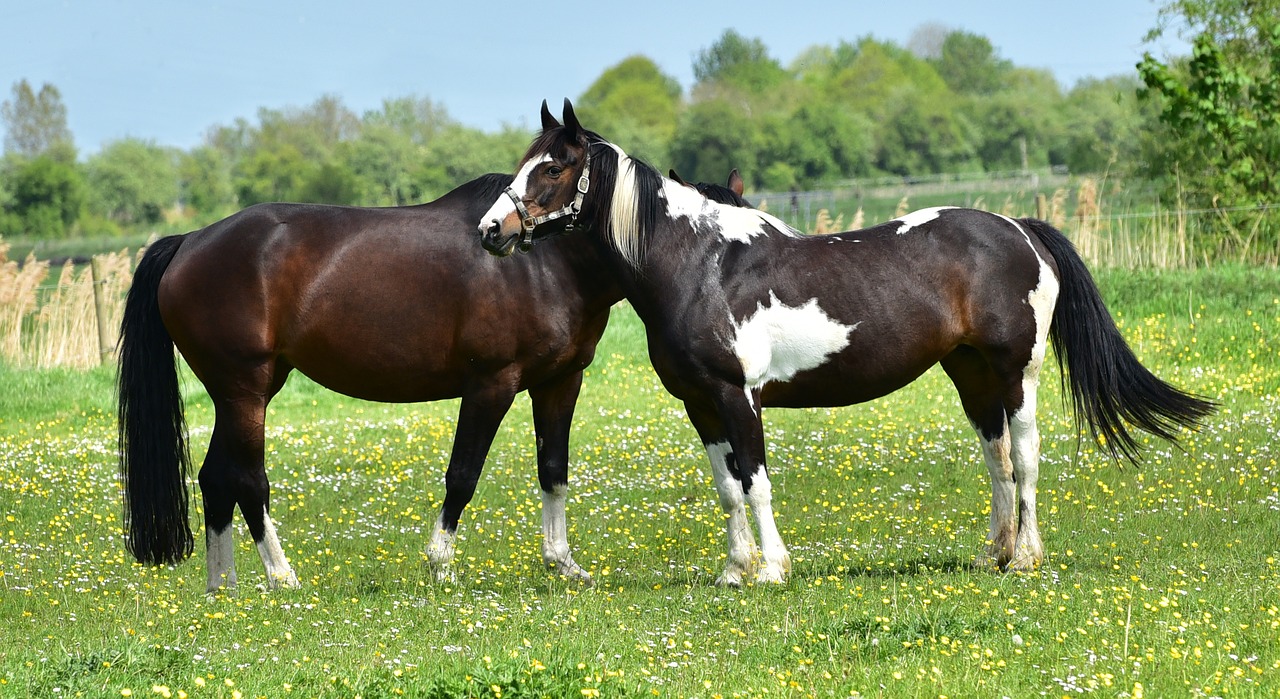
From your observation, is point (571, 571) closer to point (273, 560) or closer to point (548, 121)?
point (273, 560)

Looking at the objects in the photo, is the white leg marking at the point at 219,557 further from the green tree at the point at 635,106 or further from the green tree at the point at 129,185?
the green tree at the point at 129,185

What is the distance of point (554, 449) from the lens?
771 centimetres

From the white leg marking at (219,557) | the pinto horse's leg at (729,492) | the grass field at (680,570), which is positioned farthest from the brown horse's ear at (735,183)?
the white leg marking at (219,557)

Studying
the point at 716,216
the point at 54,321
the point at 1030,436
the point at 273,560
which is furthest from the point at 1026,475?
the point at 54,321

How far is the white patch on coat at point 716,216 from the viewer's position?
707 cm

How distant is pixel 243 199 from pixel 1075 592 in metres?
76.6

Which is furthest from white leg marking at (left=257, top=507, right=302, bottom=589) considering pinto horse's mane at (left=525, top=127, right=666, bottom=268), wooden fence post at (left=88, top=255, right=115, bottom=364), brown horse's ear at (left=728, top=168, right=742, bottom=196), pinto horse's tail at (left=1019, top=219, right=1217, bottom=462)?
wooden fence post at (left=88, top=255, right=115, bottom=364)

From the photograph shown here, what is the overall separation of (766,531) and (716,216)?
1784 mm

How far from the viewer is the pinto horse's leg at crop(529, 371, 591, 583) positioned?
7.71 m

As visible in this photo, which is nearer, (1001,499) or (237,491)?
(237,491)

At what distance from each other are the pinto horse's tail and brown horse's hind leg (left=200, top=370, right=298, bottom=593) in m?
4.71

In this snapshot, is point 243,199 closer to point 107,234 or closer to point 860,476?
point 107,234

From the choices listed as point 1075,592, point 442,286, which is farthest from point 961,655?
point 442,286

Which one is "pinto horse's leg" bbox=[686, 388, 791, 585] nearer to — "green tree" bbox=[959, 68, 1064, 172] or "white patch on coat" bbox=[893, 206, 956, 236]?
"white patch on coat" bbox=[893, 206, 956, 236]
